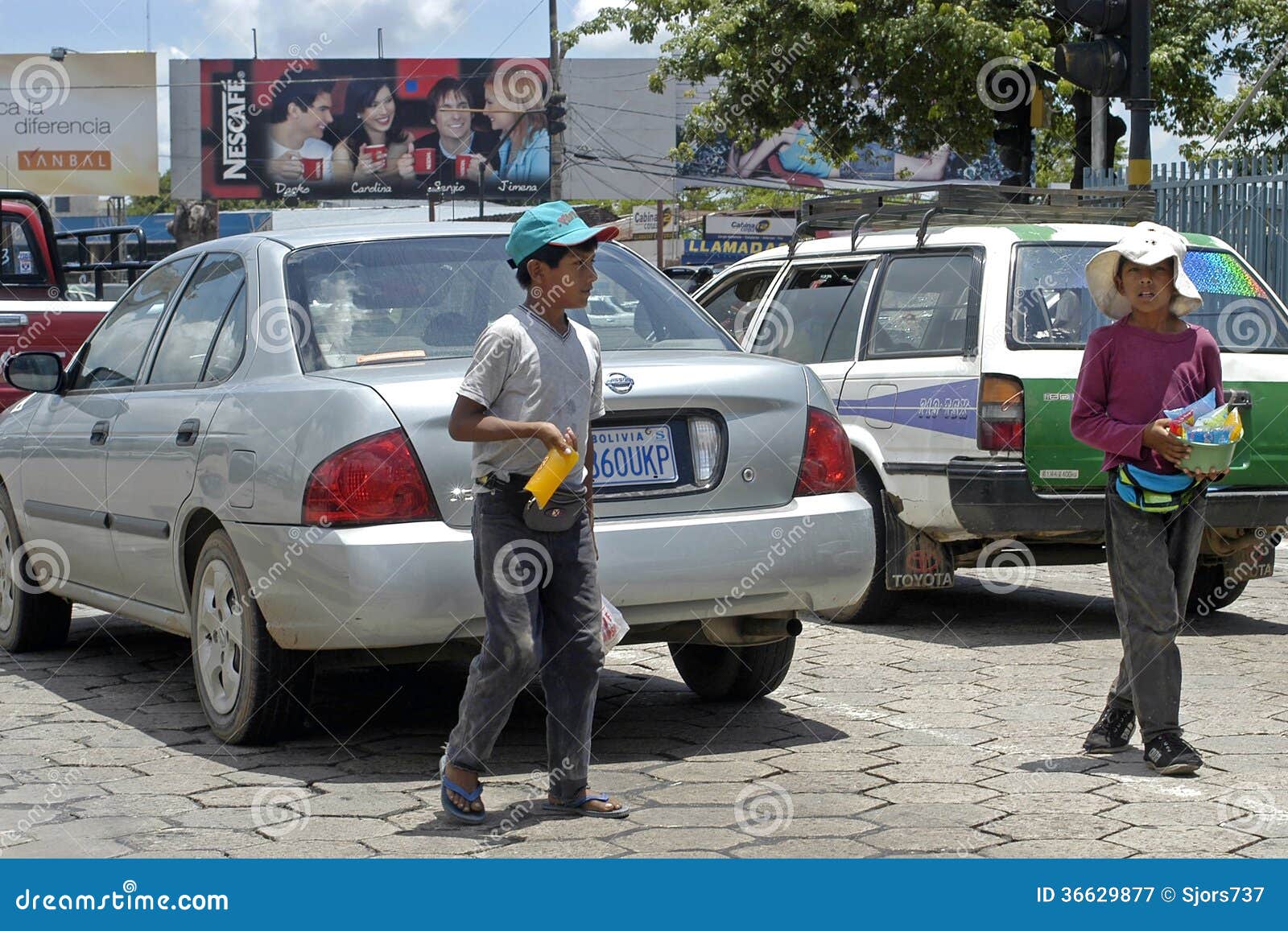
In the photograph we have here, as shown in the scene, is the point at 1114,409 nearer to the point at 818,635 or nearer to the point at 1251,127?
the point at 818,635

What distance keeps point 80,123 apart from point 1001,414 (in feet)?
151

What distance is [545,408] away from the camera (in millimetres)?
4699

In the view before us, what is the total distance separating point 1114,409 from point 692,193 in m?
69.8

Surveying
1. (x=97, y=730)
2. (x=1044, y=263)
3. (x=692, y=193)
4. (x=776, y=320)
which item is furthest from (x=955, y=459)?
(x=692, y=193)

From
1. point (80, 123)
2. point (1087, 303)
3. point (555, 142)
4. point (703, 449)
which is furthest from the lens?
point (80, 123)

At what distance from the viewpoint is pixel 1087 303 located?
796cm

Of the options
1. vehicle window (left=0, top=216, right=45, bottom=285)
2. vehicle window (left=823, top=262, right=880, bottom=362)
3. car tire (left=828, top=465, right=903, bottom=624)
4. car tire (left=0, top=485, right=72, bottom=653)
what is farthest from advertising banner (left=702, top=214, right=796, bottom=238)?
car tire (left=0, top=485, right=72, bottom=653)

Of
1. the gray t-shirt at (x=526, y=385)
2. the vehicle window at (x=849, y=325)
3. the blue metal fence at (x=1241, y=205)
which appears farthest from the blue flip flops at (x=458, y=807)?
the blue metal fence at (x=1241, y=205)

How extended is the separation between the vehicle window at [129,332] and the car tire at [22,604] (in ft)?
2.70

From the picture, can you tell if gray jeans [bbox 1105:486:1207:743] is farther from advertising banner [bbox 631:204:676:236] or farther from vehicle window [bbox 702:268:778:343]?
advertising banner [bbox 631:204:676:236]

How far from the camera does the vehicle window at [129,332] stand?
6.80 m

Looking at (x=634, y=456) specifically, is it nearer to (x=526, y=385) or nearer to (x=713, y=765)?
(x=526, y=385)

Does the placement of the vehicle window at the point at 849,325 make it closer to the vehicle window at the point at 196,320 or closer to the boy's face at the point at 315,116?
the vehicle window at the point at 196,320

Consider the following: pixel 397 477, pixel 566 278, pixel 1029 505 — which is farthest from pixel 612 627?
pixel 1029 505
